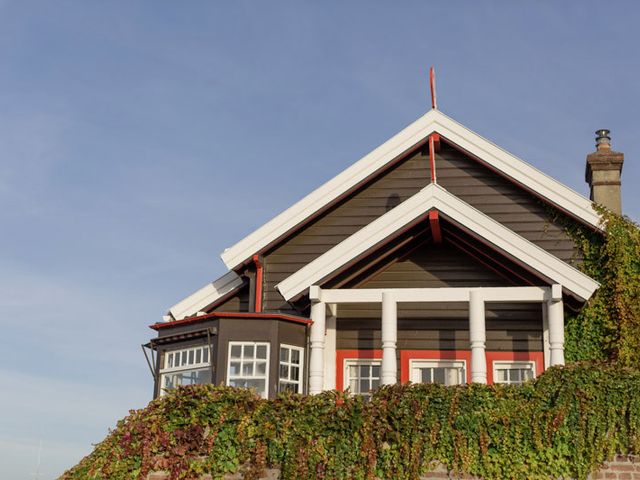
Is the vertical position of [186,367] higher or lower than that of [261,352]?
lower

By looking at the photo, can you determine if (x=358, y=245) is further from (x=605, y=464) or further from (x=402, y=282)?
(x=605, y=464)

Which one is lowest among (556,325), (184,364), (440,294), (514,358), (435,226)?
(184,364)

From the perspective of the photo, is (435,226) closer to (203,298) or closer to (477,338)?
(477,338)

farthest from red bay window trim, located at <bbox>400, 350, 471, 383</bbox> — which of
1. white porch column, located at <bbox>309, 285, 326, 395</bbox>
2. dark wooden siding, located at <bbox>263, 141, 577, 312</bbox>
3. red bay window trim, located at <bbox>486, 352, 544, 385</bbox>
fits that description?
dark wooden siding, located at <bbox>263, 141, 577, 312</bbox>

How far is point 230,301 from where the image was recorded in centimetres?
1652

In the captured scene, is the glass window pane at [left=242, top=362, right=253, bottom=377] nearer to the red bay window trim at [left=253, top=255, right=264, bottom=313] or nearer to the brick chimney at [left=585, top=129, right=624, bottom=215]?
the red bay window trim at [left=253, top=255, right=264, bottom=313]

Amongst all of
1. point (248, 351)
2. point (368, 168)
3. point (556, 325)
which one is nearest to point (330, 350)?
point (248, 351)

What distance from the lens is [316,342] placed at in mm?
13766

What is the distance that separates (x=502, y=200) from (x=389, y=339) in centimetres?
410

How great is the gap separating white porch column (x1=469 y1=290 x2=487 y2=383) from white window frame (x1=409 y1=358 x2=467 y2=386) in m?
1.62

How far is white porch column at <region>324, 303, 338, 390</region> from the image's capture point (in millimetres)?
14914

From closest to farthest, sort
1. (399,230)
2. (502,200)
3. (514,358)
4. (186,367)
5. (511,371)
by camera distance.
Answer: (399,230) → (186,367) → (514,358) → (511,371) → (502,200)

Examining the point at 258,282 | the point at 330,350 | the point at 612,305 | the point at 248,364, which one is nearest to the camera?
the point at 248,364

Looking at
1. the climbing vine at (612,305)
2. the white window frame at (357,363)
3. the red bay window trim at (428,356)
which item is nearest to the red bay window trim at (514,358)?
the red bay window trim at (428,356)
